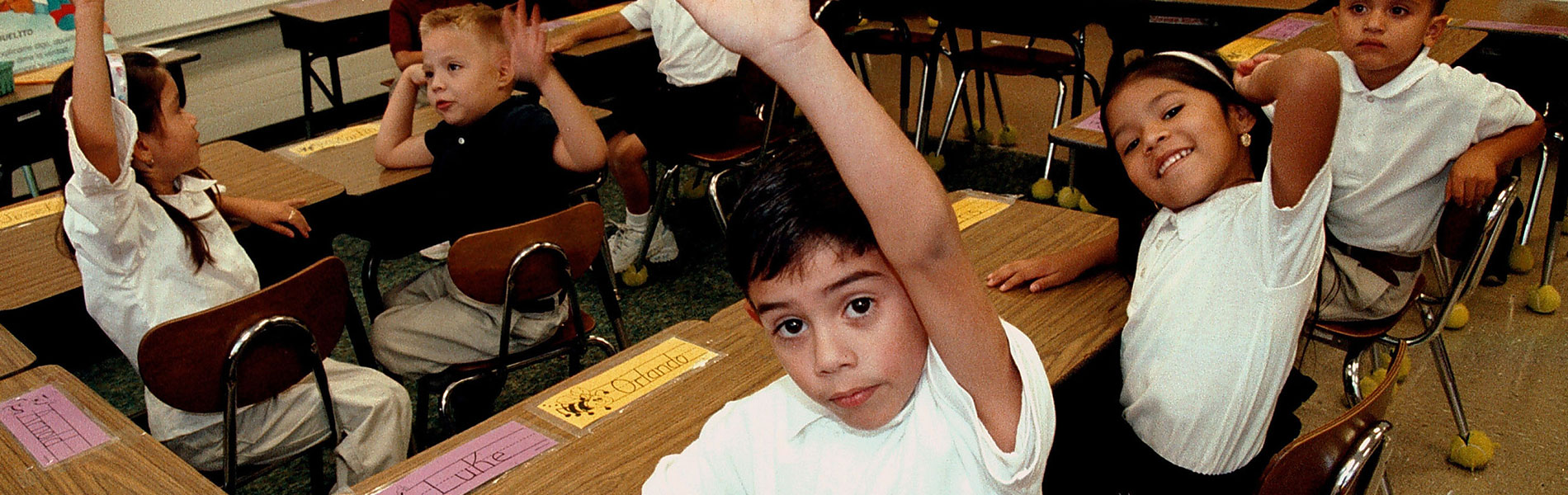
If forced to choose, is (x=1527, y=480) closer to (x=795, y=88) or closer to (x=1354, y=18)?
(x=1354, y=18)

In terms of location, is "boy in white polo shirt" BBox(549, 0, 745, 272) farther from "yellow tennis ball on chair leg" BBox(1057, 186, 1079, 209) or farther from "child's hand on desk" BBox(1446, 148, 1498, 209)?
"child's hand on desk" BBox(1446, 148, 1498, 209)

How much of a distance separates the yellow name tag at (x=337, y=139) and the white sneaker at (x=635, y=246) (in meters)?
0.89

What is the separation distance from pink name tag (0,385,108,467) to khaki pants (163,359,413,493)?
0.32 meters

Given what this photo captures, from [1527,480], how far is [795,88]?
2109mm

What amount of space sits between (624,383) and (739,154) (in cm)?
185

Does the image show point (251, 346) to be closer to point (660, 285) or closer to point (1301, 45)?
point (660, 285)

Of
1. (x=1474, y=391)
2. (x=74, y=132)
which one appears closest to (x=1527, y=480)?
(x=1474, y=391)

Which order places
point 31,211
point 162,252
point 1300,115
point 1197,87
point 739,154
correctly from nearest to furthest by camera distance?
point 1300,115 < point 1197,87 < point 162,252 < point 31,211 < point 739,154

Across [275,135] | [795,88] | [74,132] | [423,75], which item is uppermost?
[795,88]

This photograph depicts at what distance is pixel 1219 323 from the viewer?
4.08 ft

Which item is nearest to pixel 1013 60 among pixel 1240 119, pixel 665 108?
pixel 665 108

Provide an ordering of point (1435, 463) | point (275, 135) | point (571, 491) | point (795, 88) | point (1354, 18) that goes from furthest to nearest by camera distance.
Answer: point (275, 135)
point (1435, 463)
point (1354, 18)
point (571, 491)
point (795, 88)

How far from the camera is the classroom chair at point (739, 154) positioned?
10.3 ft

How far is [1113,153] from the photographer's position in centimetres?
153
